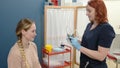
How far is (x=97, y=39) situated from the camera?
1.67 metres

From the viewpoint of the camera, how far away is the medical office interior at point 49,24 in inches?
107

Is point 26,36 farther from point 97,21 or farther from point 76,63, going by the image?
point 76,63

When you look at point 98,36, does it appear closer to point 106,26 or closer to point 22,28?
point 106,26

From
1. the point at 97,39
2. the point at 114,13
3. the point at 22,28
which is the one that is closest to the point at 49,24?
the point at 22,28

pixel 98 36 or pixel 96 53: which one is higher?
pixel 98 36

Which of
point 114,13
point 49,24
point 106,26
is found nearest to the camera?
point 106,26

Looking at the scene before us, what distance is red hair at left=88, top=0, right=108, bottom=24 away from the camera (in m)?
1.64

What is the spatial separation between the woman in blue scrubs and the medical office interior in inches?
41.5

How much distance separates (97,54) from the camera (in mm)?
1630

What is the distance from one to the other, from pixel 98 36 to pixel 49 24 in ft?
4.83

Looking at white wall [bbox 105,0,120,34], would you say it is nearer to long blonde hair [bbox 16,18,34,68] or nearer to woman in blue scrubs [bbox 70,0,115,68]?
woman in blue scrubs [bbox 70,0,115,68]

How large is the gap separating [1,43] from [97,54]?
1613mm

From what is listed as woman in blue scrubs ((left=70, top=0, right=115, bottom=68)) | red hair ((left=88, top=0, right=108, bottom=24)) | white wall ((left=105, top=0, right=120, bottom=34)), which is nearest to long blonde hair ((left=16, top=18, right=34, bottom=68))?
woman in blue scrubs ((left=70, top=0, right=115, bottom=68))

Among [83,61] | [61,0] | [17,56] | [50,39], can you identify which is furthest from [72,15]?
[17,56]
